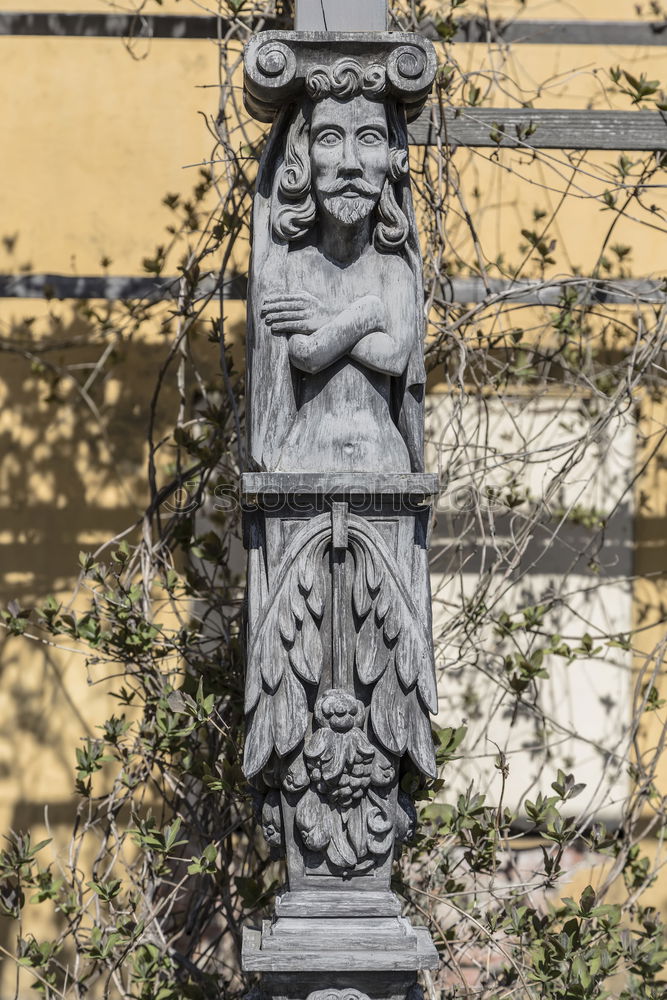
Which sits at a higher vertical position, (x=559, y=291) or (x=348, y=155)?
(x=348, y=155)

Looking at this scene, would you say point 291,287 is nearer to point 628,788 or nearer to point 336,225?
point 336,225

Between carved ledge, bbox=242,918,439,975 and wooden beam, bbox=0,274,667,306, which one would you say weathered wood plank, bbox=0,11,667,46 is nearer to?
wooden beam, bbox=0,274,667,306

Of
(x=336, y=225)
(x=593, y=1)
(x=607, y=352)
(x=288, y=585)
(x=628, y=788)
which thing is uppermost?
(x=593, y=1)

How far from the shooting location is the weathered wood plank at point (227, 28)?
3824mm

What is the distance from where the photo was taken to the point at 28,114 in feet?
12.7

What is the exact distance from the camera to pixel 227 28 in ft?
12.5

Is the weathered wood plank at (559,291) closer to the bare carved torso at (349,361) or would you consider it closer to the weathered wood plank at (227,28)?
the weathered wood plank at (227,28)

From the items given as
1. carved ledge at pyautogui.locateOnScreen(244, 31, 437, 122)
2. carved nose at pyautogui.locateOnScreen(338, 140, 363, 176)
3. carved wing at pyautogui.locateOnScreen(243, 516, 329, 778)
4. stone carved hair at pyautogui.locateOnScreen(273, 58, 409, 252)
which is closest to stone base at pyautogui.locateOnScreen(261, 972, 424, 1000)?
carved wing at pyautogui.locateOnScreen(243, 516, 329, 778)

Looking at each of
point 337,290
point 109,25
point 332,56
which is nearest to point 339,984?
point 337,290

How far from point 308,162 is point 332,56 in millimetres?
216

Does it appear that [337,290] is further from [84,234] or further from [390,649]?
[84,234]

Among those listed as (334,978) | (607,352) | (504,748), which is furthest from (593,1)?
(334,978)

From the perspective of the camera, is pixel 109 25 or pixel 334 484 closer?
pixel 334 484

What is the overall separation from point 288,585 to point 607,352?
1.94 meters
